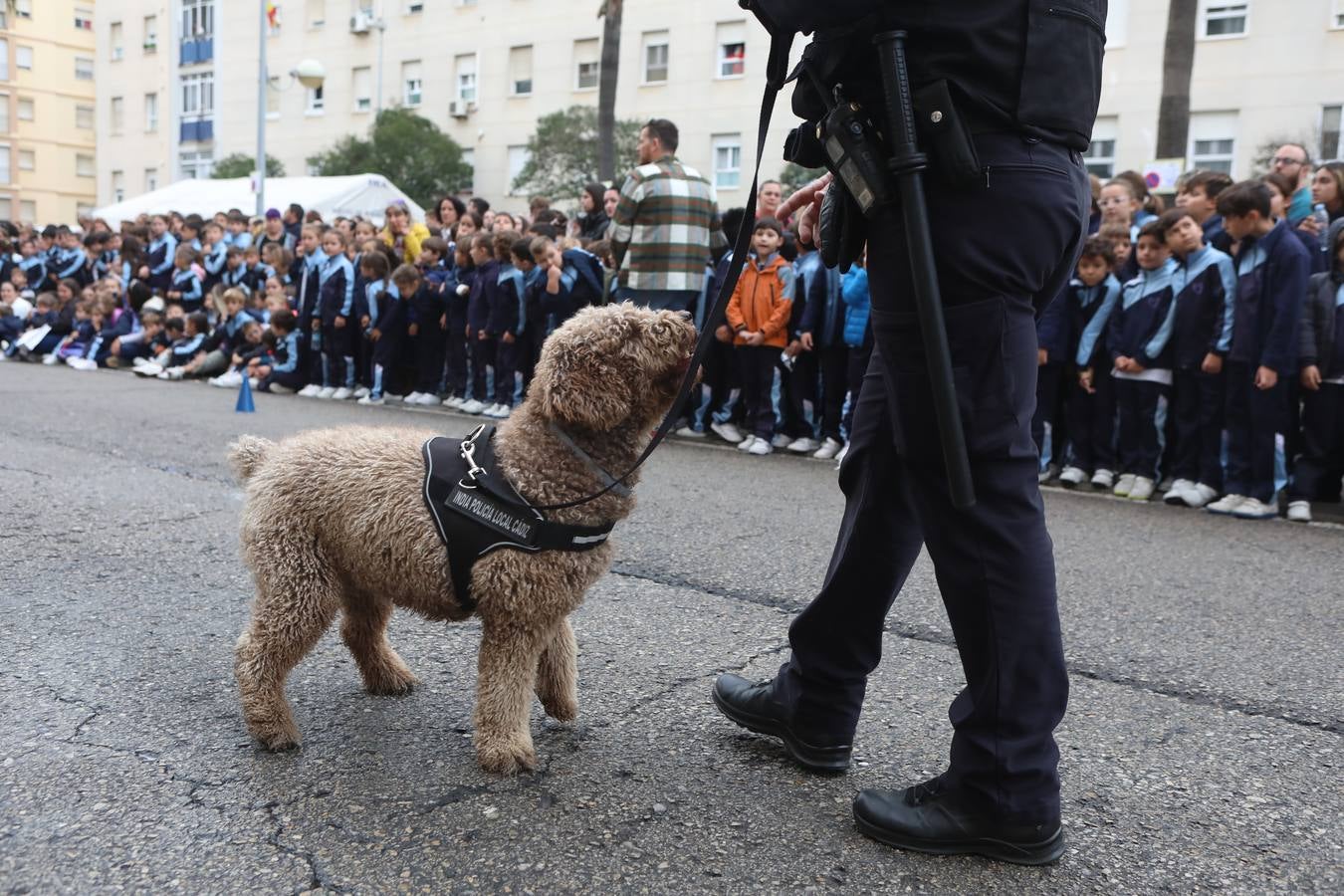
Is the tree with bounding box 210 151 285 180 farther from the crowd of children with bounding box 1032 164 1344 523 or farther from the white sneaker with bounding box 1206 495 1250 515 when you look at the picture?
the white sneaker with bounding box 1206 495 1250 515

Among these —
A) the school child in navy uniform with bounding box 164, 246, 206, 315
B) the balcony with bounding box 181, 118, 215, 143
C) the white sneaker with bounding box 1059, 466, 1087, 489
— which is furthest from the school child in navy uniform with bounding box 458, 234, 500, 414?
the balcony with bounding box 181, 118, 215, 143

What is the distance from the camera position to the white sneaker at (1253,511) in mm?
7129

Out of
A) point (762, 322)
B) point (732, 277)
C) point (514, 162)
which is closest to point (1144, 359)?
point (762, 322)

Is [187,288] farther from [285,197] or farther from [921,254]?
[921,254]

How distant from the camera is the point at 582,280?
11.2 meters

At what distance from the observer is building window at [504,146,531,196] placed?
41450 mm

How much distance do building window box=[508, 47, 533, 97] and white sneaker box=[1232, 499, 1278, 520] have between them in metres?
37.8

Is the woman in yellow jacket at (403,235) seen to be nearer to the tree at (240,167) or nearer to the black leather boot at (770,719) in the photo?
the black leather boot at (770,719)

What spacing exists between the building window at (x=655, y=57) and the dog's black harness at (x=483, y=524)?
37.7 metres

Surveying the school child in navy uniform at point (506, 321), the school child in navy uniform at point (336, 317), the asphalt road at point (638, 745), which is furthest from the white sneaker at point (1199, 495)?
the school child in navy uniform at point (336, 317)

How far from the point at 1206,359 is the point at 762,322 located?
3.68 m

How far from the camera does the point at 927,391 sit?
2.43 metres

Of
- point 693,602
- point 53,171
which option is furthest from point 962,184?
point 53,171

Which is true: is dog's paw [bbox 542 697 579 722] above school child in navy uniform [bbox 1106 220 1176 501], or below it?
below
